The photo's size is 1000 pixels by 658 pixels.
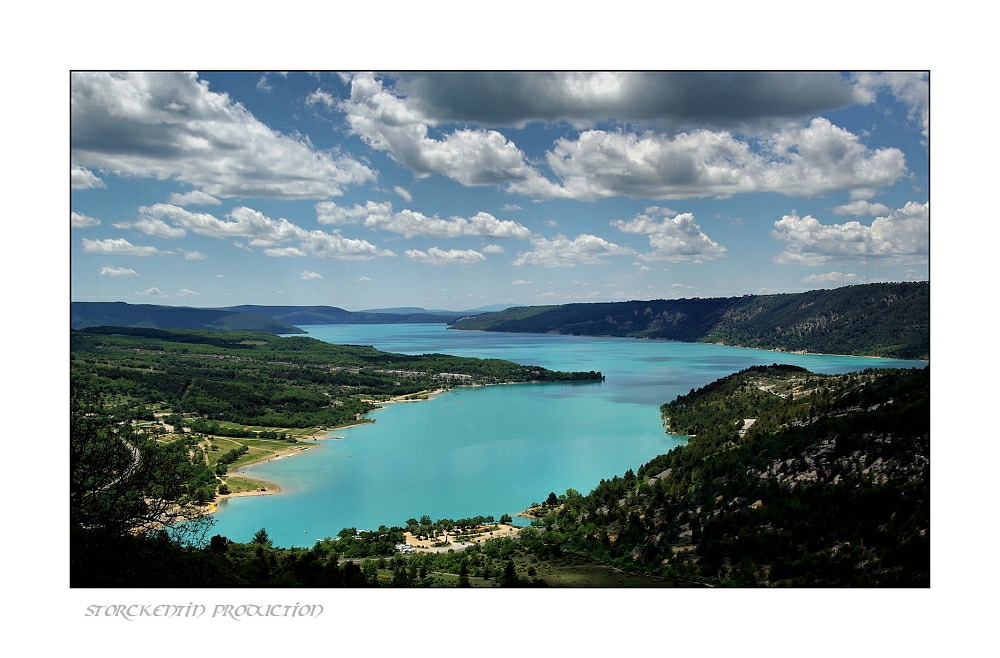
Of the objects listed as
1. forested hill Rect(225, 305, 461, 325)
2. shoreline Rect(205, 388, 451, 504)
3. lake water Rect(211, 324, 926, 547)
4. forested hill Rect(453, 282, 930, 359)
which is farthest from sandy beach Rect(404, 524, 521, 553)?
forested hill Rect(225, 305, 461, 325)

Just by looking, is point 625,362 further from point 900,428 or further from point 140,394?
point 900,428

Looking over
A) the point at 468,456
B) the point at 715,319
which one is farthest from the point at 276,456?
the point at 715,319

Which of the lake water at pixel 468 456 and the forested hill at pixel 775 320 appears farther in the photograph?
the forested hill at pixel 775 320

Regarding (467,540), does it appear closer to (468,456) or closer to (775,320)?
(468,456)

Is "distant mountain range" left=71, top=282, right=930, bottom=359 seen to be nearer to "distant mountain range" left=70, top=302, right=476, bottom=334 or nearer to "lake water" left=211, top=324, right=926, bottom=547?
"distant mountain range" left=70, top=302, right=476, bottom=334

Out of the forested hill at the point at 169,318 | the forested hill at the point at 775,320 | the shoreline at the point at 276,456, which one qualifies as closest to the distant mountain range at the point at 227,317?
Answer: the forested hill at the point at 169,318

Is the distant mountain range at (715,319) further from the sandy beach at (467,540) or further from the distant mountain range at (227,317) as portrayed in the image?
the sandy beach at (467,540)

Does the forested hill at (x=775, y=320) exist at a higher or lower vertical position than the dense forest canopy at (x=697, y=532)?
higher
